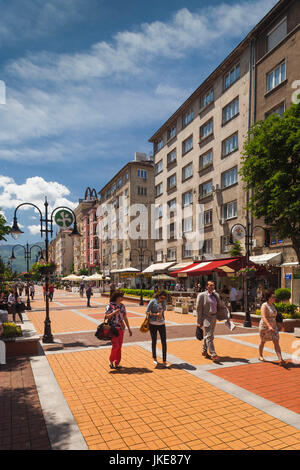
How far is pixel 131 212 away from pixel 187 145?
738 inches

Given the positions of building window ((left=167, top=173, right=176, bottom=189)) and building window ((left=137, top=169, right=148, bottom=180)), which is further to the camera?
building window ((left=137, top=169, right=148, bottom=180))

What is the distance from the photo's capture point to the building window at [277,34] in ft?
74.1

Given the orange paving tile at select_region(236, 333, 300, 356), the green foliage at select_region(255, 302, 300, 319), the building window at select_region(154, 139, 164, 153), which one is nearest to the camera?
the orange paving tile at select_region(236, 333, 300, 356)

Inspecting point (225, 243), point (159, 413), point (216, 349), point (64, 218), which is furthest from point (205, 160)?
point (159, 413)

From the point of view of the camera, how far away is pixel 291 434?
4648 millimetres

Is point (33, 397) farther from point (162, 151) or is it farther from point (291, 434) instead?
point (162, 151)

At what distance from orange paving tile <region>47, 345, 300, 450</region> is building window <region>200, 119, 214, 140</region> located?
27596mm

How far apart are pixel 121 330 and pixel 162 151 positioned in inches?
1456

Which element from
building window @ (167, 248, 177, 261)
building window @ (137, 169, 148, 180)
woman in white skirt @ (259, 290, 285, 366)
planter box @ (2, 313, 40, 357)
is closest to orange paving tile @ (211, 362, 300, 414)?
woman in white skirt @ (259, 290, 285, 366)

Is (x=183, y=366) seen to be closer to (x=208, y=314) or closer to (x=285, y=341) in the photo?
(x=208, y=314)

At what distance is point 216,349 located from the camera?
1005 centimetres

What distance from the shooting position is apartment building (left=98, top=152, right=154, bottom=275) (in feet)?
171

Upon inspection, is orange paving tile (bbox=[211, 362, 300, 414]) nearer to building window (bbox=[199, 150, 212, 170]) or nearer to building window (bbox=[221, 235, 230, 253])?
building window (bbox=[221, 235, 230, 253])

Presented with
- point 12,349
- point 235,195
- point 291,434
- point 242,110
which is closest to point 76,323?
point 12,349
